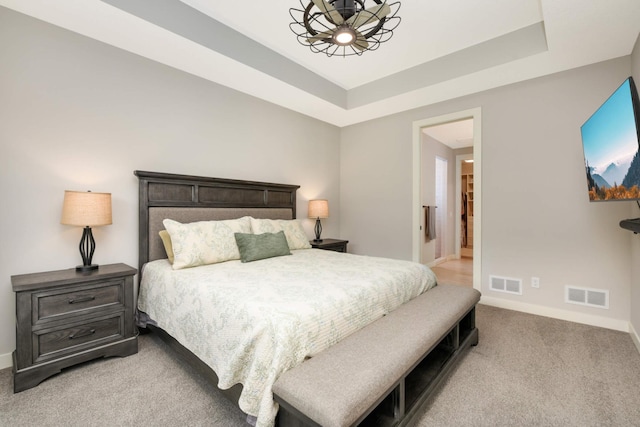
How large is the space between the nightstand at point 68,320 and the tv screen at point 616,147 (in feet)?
11.4

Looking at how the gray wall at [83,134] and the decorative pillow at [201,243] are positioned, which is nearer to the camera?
the gray wall at [83,134]

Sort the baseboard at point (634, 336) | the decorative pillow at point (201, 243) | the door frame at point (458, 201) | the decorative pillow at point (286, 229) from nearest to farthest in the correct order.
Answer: the baseboard at point (634, 336) → the decorative pillow at point (201, 243) → the decorative pillow at point (286, 229) → the door frame at point (458, 201)

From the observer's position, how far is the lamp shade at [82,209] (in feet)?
6.96

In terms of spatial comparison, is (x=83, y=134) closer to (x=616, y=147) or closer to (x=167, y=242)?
(x=167, y=242)

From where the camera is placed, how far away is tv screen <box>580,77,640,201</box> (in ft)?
5.32

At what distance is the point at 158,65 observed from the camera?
285 cm

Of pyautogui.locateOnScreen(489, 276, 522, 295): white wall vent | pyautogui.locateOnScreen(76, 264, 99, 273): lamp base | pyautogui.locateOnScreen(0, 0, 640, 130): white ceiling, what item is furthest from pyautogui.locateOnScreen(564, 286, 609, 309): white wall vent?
pyautogui.locateOnScreen(76, 264, 99, 273): lamp base

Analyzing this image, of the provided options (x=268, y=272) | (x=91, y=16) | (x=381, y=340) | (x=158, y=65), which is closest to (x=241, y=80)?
(x=158, y=65)

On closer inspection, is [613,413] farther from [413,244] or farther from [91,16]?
[91,16]

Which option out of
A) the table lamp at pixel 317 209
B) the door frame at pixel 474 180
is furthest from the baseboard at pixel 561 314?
the table lamp at pixel 317 209

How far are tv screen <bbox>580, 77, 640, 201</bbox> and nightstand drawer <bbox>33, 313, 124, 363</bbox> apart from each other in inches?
142

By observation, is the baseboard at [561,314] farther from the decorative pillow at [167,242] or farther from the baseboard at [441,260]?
the decorative pillow at [167,242]

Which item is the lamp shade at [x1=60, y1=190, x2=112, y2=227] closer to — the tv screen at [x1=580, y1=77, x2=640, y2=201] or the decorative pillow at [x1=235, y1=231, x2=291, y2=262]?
the decorative pillow at [x1=235, y1=231, x2=291, y2=262]

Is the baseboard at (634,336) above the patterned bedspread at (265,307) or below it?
below
